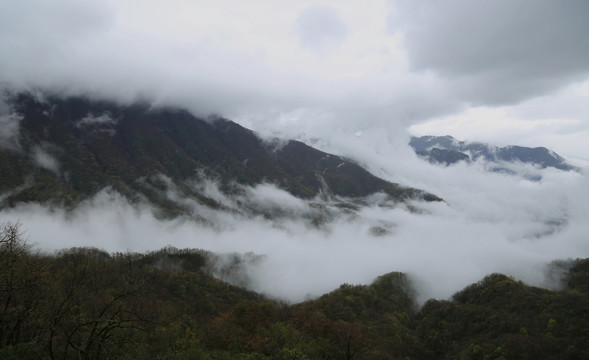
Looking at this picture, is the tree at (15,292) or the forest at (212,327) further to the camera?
the forest at (212,327)

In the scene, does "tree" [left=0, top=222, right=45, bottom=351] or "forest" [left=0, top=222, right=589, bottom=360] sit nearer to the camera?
"tree" [left=0, top=222, right=45, bottom=351]

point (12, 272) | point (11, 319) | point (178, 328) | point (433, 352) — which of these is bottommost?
point (433, 352)

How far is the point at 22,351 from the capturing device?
1107 inches

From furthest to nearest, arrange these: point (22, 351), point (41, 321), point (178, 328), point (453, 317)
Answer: point (453, 317), point (178, 328), point (41, 321), point (22, 351)

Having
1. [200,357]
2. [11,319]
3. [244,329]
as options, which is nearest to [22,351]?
[11,319]

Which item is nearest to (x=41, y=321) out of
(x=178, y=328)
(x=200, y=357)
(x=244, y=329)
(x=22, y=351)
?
(x=22, y=351)

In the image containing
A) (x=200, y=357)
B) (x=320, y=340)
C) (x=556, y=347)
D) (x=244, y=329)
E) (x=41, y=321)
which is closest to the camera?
(x=41, y=321)

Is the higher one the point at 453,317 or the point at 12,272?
the point at 12,272

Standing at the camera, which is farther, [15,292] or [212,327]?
[212,327]

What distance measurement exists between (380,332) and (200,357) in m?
143

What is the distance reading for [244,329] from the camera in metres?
84.9

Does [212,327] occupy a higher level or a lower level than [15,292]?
lower

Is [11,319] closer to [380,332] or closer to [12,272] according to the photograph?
[12,272]

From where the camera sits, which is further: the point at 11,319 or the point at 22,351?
the point at 11,319
